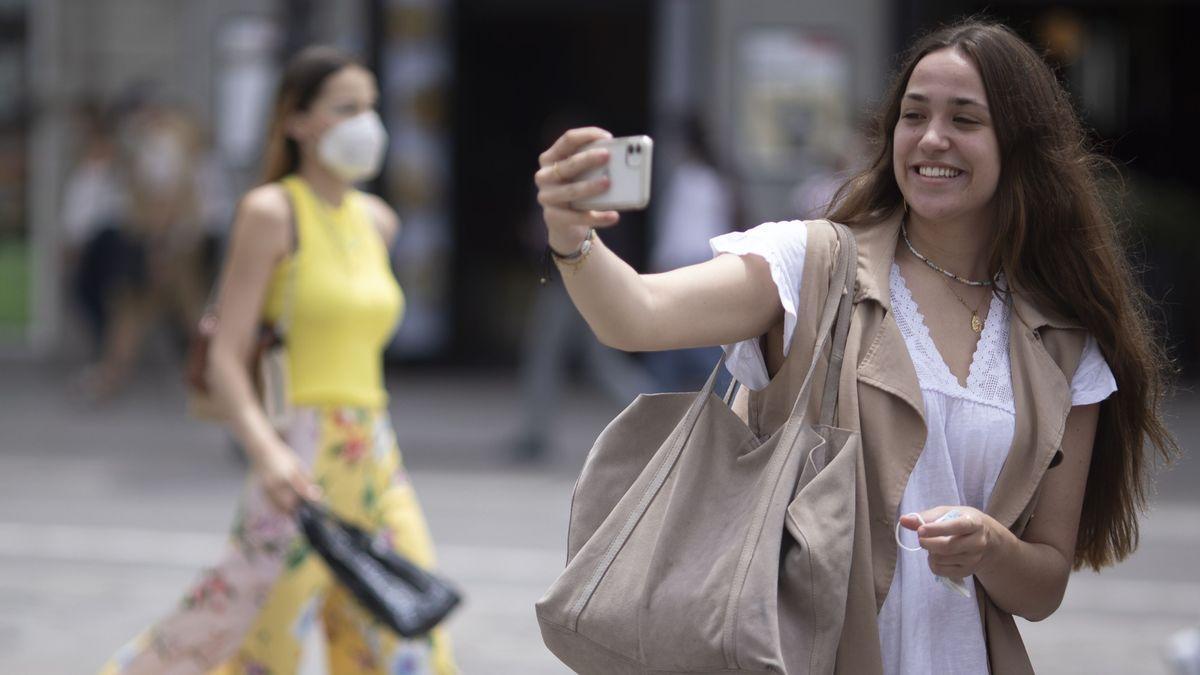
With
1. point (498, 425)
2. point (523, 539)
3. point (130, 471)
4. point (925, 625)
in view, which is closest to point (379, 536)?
point (925, 625)

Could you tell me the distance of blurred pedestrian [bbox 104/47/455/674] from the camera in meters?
4.41

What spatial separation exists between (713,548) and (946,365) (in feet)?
1.86

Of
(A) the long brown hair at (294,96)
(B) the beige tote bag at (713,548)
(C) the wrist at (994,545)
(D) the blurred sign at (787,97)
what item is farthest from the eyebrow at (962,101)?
(D) the blurred sign at (787,97)

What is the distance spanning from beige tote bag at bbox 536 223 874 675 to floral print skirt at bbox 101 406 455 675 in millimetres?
1982

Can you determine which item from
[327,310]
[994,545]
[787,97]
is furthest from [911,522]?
[787,97]

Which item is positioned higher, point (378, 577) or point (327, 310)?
point (327, 310)

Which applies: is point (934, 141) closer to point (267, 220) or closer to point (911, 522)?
point (911, 522)

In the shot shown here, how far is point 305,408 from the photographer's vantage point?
15.0 feet

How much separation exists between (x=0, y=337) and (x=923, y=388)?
45.0 ft

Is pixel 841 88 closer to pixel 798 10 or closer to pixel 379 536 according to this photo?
pixel 798 10

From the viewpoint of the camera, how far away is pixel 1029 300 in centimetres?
286

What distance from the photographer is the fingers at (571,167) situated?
7.60 feet

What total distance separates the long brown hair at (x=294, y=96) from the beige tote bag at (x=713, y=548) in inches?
95.1

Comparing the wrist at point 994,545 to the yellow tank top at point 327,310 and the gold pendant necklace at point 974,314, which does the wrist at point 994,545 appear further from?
the yellow tank top at point 327,310
